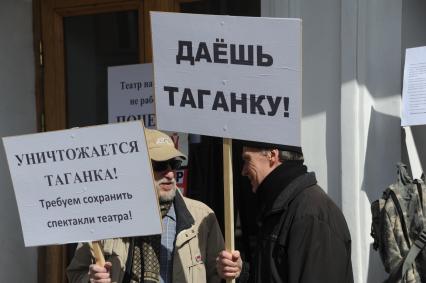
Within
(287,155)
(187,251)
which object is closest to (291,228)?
(287,155)

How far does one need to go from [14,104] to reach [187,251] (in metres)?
2.55

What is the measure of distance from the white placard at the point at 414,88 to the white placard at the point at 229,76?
3.04ft

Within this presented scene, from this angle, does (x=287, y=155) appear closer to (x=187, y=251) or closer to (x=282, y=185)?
(x=282, y=185)

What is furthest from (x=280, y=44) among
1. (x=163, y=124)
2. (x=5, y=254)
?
(x=5, y=254)

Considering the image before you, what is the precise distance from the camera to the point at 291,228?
10.2 feet

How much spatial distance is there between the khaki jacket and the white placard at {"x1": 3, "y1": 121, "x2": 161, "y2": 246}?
0.25 metres

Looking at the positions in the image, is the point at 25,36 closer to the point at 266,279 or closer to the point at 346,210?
the point at 346,210

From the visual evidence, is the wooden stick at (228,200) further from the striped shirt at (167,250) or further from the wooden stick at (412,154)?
the wooden stick at (412,154)

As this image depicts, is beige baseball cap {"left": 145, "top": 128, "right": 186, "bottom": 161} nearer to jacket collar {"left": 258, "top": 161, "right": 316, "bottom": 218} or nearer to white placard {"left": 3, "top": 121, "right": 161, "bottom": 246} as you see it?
white placard {"left": 3, "top": 121, "right": 161, "bottom": 246}

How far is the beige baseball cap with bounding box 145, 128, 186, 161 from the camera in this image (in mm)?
3543

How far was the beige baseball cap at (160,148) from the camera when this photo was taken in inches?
139

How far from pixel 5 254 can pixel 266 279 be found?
2.92 m

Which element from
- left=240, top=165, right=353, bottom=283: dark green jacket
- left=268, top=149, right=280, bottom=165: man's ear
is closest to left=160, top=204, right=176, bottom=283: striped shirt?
left=240, top=165, right=353, bottom=283: dark green jacket

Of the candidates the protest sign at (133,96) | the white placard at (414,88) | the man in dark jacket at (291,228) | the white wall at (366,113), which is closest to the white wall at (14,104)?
the protest sign at (133,96)
